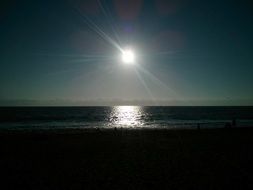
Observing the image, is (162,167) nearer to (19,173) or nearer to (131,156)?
(131,156)

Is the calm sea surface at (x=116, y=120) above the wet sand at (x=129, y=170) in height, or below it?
above

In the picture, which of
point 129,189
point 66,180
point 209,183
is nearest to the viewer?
point 129,189

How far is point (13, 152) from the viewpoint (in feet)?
53.7

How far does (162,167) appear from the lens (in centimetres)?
1151

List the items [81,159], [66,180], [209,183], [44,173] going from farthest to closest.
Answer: [81,159]
[44,173]
[66,180]
[209,183]

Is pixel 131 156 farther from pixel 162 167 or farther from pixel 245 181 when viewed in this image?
pixel 245 181

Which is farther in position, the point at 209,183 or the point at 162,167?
the point at 162,167

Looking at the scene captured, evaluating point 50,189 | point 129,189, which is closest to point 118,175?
point 129,189

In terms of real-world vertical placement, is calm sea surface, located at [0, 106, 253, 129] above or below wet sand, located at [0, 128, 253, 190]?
above

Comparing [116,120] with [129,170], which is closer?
[129,170]

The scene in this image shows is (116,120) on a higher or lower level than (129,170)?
higher

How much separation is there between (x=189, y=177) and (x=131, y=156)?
17.0ft

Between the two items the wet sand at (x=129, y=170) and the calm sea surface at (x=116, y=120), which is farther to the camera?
the calm sea surface at (x=116, y=120)

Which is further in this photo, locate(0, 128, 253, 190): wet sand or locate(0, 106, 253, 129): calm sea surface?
locate(0, 106, 253, 129): calm sea surface
